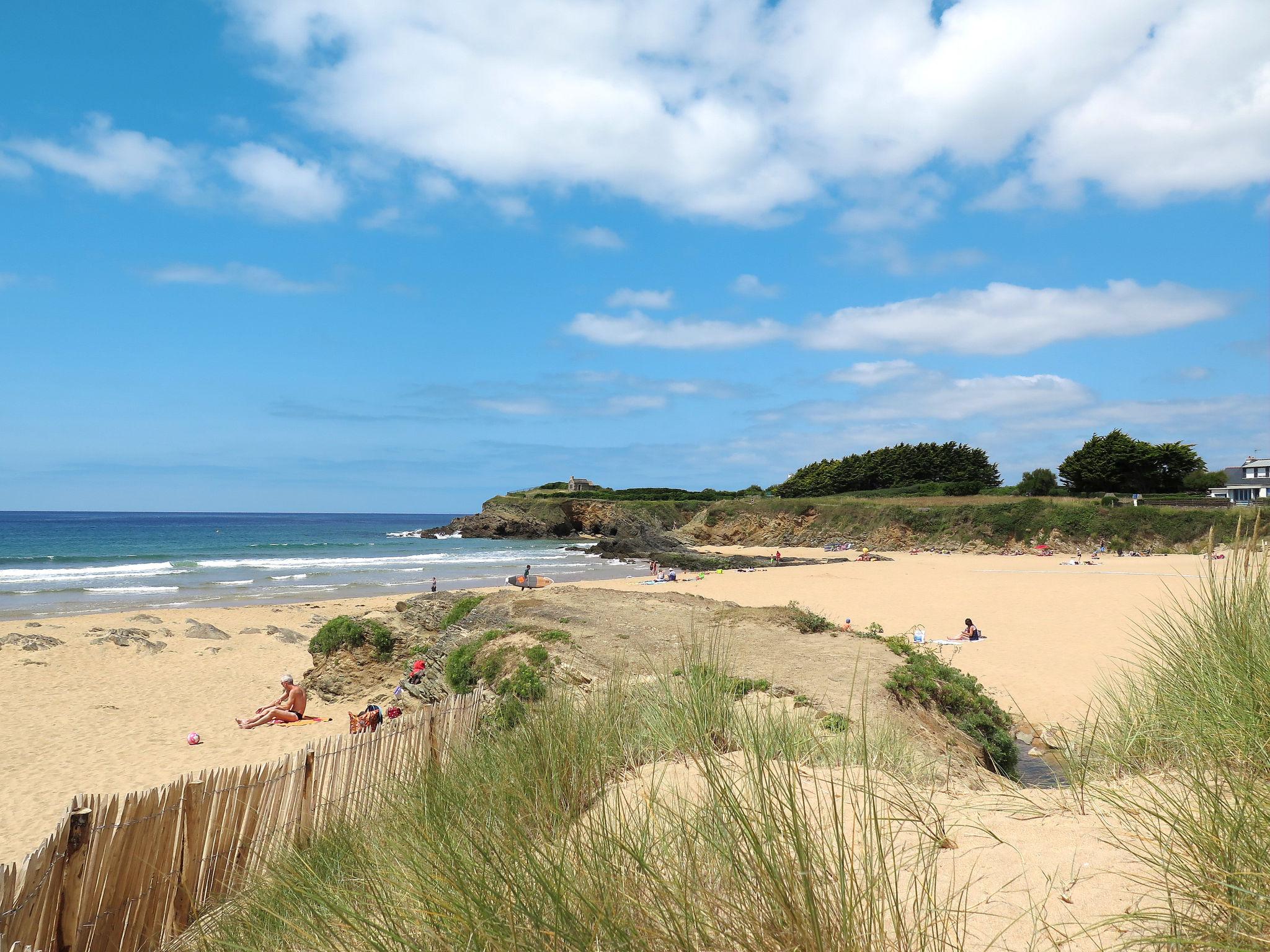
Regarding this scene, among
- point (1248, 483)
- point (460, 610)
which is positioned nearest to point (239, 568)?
point (460, 610)

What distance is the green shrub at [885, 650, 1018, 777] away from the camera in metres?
8.04

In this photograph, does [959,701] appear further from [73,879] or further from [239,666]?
[239,666]

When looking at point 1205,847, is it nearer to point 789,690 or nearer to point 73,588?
point 789,690

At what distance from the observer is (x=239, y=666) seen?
17375mm

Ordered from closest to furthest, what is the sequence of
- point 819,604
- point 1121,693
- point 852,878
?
1. point 852,878
2. point 1121,693
3. point 819,604

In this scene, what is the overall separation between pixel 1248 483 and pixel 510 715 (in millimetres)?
82352

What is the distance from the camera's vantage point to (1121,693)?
20.2ft

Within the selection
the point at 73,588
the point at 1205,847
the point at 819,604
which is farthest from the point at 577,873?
the point at 73,588

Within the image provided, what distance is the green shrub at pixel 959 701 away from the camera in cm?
804

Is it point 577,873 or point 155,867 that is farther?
point 155,867

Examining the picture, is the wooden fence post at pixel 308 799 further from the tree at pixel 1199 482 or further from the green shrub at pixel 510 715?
the tree at pixel 1199 482

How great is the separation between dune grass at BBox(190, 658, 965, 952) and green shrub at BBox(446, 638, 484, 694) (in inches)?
246

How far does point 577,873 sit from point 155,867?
11.6ft

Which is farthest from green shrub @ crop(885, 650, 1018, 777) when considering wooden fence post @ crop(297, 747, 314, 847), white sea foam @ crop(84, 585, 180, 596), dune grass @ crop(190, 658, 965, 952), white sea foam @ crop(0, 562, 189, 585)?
white sea foam @ crop(0, 562, 189, 585)
